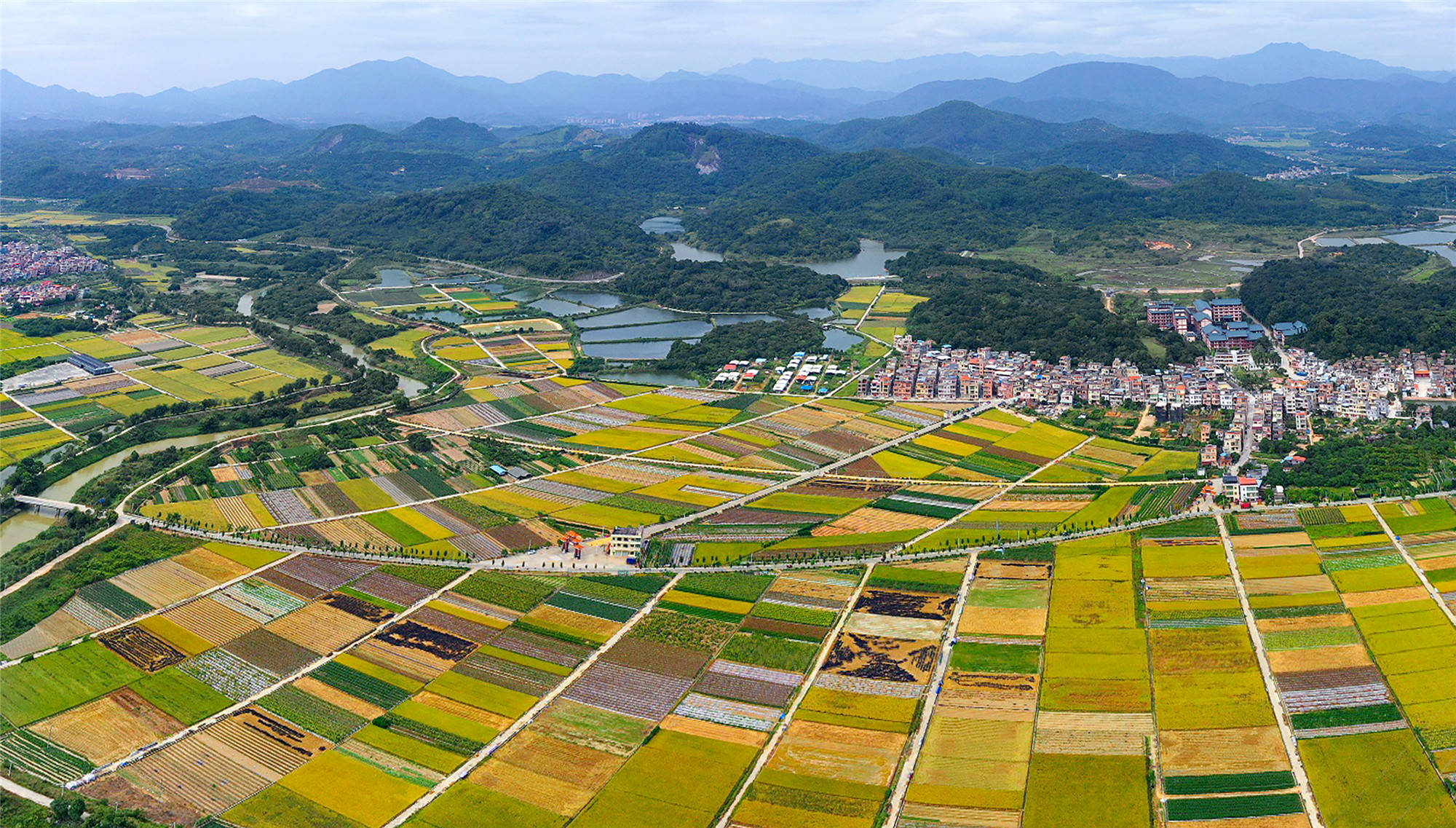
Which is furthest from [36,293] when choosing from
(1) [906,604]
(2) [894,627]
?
(2) [894,627]

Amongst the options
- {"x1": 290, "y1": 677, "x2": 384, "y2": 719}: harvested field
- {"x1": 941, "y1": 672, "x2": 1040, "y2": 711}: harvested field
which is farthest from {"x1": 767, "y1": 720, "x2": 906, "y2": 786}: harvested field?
{"x1": 290, "y1": 677, "x2": 384, "y2": 719}: harvested field

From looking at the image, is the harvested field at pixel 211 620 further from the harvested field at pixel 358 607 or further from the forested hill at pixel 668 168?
the forested hill at pixel 668 168

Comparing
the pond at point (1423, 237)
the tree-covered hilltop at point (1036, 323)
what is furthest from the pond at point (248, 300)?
the pond at point (1423, 237)

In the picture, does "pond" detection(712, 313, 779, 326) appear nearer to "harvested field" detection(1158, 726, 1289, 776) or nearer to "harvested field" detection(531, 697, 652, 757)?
"harvested field" detection(531, 697, 652, 757)

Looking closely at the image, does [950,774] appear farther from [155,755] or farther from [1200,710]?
[155,755]

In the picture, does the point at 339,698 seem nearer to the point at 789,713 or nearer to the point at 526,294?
the point at 789,713

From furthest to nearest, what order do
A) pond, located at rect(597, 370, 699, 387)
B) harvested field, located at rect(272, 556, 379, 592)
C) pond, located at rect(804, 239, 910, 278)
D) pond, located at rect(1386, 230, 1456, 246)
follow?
1. pond, located at rect(1386, 230, 1456, 246)
2. pond, located at rect(804, 239, 910, 278)
3. pond, located at rect(597, 370, 699, 387)
4. harvested field, located at rect(272, 556, 379, 592)
